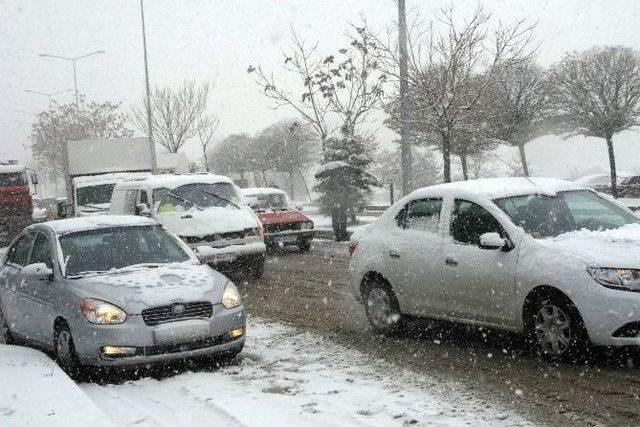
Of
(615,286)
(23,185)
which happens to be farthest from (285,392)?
(23,185)

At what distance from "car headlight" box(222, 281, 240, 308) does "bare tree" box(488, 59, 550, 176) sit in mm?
34093

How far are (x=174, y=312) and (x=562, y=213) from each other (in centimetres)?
372

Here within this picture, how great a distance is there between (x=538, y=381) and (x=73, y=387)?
3.65m

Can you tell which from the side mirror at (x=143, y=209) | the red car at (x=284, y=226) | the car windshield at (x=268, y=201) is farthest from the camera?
the car windshield at (x=268, y=201)

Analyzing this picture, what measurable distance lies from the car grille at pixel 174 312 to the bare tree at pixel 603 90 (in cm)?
3233

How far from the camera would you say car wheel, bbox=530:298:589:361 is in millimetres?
6128

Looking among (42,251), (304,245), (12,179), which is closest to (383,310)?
(42,251)

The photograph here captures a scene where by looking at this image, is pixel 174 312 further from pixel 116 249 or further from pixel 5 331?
pixel 5 331

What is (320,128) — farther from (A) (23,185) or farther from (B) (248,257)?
(B) (248,257)

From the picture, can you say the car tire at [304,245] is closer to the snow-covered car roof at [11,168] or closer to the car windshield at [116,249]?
the car windshield at [116,249]

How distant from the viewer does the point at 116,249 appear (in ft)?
26.5

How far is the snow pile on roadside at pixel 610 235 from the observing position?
6.39 metres

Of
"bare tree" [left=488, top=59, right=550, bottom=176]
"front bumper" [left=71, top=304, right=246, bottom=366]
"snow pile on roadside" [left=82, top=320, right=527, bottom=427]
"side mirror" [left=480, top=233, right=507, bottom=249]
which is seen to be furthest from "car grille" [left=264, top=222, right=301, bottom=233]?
"bare tree" [left=488, top=59, right=550, bottom=176]

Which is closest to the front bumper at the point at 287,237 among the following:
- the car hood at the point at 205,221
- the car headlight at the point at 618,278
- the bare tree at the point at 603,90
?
the car hood at the point at 205,221
